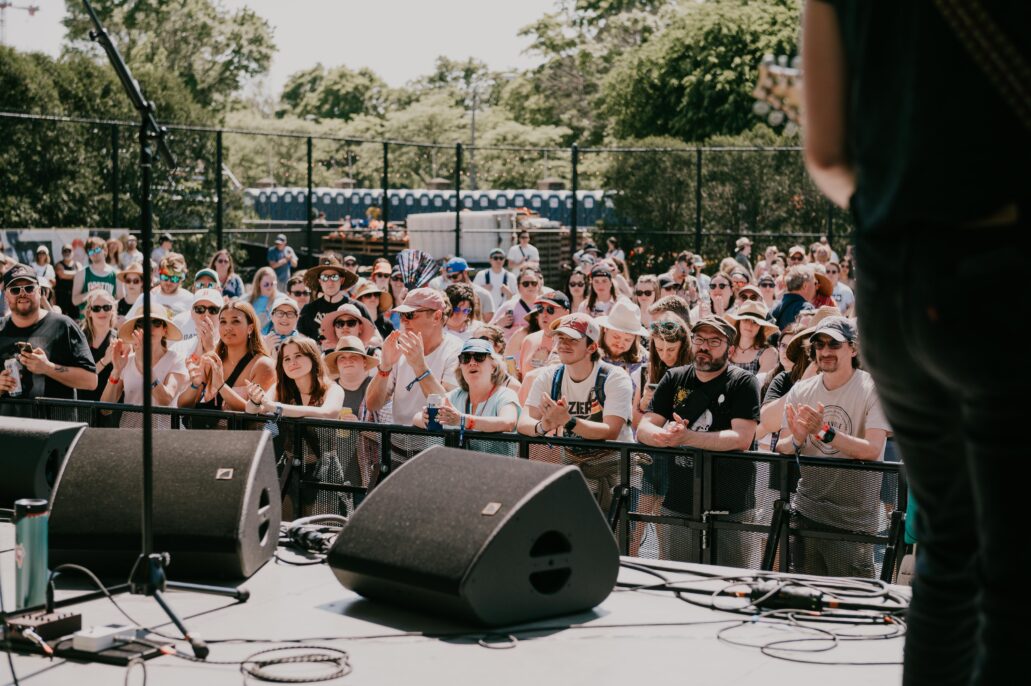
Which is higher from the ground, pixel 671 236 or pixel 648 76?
pixel 648 76

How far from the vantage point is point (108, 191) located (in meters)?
28.1

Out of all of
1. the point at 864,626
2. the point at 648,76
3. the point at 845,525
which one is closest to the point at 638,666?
the point at 864,626

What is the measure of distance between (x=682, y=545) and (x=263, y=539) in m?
2.19

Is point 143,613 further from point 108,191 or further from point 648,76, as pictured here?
→ point 648,76

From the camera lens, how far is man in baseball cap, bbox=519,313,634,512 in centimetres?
664

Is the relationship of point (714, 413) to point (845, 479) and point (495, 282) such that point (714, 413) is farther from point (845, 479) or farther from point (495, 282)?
point (495, 282)

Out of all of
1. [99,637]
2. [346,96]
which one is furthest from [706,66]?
[346,96]

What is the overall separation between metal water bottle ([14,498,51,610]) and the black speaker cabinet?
0.49 meters

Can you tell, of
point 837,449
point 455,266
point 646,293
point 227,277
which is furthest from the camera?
point 227,277

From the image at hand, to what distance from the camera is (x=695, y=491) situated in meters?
6.25

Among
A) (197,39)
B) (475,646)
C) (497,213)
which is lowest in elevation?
(475,646)

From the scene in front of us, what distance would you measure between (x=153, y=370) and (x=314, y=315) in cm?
286

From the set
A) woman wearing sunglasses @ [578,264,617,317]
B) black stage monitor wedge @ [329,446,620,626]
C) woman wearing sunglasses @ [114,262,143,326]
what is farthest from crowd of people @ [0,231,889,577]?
black stage monitor wedge @ [329,446,620,626]

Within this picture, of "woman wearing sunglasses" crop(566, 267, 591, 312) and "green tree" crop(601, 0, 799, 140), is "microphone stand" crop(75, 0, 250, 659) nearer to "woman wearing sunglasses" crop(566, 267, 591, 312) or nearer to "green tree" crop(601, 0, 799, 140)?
"woman wearing sunglasses" crop(566, 267, 591, 312)
